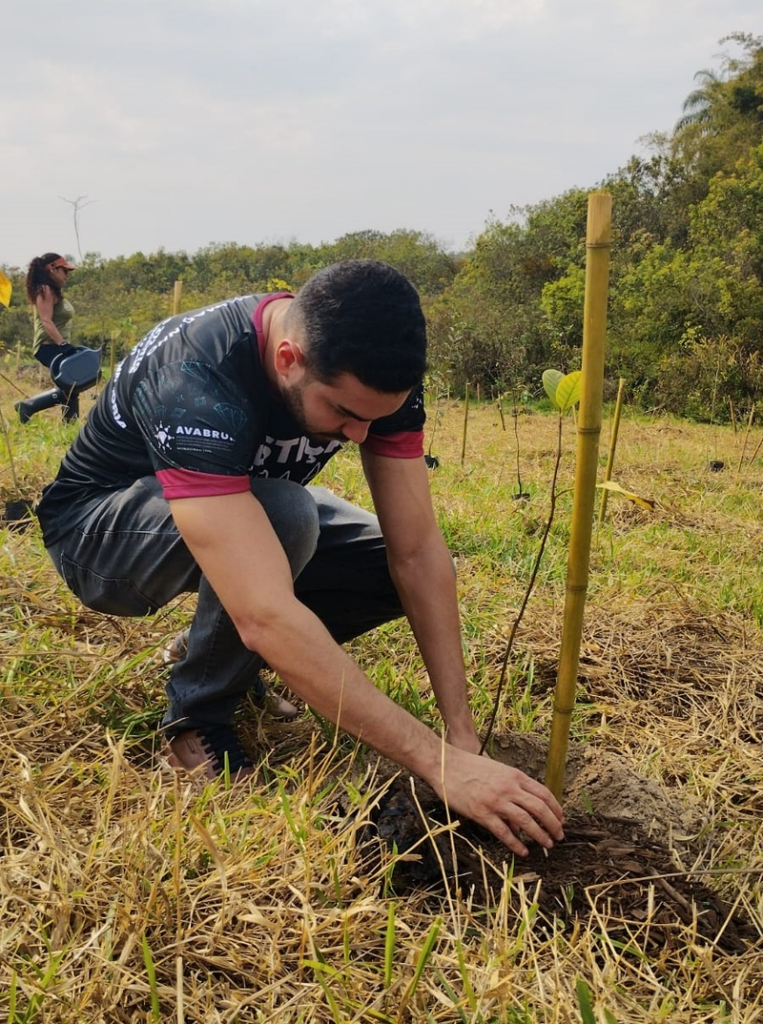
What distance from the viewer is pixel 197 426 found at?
5.17 ft

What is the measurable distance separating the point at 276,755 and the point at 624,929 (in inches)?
33.2

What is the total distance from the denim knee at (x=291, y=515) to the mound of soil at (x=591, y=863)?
0.52 meters

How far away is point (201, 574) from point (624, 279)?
49.5 feet

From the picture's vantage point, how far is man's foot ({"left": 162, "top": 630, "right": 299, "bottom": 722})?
6.97 feet

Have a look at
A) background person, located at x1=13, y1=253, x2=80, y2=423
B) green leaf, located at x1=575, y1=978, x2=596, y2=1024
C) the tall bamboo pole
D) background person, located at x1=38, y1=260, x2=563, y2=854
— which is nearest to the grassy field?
→ green leaf, located at x1=575, y1=978, x2=596, y2=1024

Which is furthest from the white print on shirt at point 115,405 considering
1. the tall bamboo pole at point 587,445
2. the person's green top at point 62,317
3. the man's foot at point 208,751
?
the person's green top at point 62,317

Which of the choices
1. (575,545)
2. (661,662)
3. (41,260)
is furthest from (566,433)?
(575,545)

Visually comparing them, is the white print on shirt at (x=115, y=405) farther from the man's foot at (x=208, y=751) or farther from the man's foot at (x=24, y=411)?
the man's foot at (x=24, y=411)

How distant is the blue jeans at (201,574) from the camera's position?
181 centimetres

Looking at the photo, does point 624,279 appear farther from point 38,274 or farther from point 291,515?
point 291,515

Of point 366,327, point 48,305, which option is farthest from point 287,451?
point 48,305

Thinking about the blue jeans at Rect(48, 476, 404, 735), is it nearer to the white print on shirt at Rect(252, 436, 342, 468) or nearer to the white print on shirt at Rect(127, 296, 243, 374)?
the white print on shirt at Rect(252, 436, 342, 468)

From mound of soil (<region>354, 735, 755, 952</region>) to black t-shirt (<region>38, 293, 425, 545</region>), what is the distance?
2.33 ft

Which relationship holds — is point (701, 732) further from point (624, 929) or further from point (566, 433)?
point (566, 433)
